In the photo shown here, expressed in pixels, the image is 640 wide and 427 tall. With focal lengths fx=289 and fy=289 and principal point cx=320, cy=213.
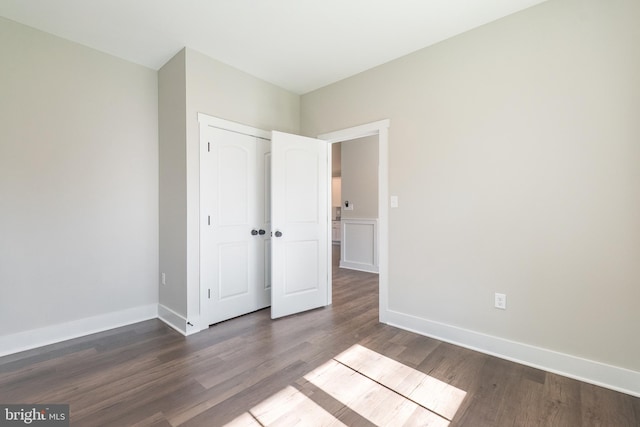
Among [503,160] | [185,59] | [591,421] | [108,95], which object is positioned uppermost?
[185,59]

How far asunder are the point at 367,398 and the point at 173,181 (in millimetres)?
2599

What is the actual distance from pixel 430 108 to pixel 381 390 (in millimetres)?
2355

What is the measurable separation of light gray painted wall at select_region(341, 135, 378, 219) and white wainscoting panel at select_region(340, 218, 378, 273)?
16cm

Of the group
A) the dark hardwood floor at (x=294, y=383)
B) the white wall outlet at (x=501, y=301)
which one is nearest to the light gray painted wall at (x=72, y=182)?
the dark hardwood floor at (x=294, y=383)

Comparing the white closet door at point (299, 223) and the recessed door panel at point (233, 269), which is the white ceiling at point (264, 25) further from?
the recessed door panel at point (233, 269)

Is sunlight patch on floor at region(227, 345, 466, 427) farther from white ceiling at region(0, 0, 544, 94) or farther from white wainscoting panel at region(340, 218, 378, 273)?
white wainscoting panel at region(340, 218, 378, 273)

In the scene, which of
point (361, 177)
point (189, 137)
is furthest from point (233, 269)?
point (361, 177)

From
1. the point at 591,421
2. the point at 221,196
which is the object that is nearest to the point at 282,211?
the point at 221,196

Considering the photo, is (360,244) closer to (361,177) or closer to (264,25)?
(361,177)

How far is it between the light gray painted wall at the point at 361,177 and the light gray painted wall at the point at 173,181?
3.50m

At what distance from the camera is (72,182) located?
2.67 meters

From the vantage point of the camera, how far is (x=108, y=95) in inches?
113

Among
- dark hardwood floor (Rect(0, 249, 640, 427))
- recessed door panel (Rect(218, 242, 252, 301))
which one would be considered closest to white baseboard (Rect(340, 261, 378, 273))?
dark hardwood floor (Rect(0, 249, 640, 427))

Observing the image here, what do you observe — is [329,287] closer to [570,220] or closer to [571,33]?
[570,220]
